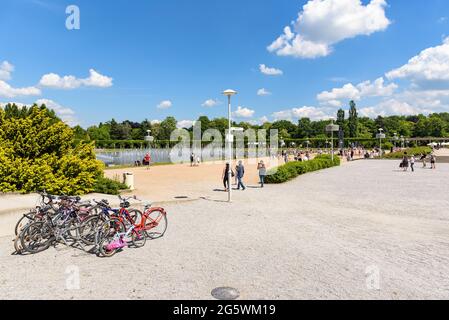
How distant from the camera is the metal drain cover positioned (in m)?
Answer: 5.20

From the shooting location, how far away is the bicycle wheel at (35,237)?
23.5 feet

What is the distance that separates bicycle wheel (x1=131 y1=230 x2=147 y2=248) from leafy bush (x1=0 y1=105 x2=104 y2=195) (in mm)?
A: 6832

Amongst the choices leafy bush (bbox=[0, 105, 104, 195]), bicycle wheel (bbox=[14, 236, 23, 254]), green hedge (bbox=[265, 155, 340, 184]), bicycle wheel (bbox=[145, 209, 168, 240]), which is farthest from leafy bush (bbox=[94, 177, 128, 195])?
green hedge (bbox=[265, 155, 340, 184])

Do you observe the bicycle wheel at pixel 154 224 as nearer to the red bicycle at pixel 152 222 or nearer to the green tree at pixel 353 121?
the red bicycle at pixel 152 222

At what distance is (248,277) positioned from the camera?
5.97 metres

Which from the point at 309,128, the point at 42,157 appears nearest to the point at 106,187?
the point at 42,157

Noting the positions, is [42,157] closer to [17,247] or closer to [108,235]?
[17,247]

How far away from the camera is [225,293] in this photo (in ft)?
17.5

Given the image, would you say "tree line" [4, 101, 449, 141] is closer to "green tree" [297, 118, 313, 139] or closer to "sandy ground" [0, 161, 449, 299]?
"green tree" [297, 118, 313, 139]

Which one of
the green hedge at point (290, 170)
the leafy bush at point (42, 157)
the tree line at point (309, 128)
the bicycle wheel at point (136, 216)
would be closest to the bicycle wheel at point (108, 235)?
the bicycle wheel at point (136, 216)

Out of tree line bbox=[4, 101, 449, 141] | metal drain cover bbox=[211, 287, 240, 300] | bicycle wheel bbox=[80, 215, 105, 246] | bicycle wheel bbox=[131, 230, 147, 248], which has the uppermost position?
tree line bbox=[4, 101, 449, 141]

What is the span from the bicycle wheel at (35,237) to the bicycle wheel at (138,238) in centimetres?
193

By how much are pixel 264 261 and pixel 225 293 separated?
1.69 metres

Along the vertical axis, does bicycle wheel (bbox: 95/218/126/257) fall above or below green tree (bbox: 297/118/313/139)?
below
